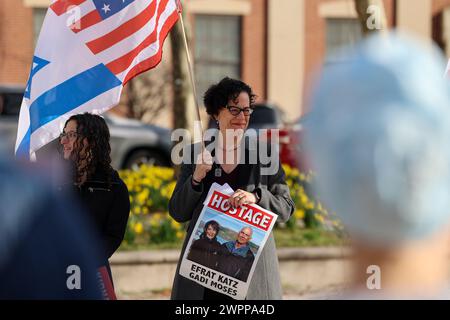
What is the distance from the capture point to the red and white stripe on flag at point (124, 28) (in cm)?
552

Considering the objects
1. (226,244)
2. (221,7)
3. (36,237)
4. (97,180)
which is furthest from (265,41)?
(36,237)

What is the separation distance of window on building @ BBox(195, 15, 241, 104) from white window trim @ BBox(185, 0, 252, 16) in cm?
18

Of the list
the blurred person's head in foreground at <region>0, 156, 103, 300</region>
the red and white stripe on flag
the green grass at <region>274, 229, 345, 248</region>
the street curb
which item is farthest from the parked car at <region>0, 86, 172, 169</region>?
the blurred person's head in foreground at <region>0, 156, 103, 300</region>

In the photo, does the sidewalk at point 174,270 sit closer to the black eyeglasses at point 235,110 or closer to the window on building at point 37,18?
the black eyeglasses at point 235,110

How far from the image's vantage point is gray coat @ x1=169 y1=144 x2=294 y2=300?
4.10 metres

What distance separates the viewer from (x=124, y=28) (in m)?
5.61

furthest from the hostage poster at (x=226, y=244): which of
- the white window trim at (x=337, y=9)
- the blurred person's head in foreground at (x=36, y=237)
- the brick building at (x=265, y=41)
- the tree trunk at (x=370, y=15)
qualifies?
the white window trim at (x=337, y=9)

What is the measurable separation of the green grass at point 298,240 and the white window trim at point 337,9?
1398cm

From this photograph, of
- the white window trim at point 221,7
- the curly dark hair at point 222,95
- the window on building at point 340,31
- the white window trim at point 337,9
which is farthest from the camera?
the window on building at point 340,31

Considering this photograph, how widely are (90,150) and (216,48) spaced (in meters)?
18.3

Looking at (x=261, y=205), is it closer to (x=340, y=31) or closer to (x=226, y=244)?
(x=226, y=244)

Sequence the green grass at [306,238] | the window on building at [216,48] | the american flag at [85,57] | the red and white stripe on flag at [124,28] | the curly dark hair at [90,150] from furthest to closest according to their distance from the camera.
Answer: the window on building at [216,48]
the green grass at [306,238]
the red and white stripe on flag at [124,28]
the american flag at [85,57]
the curly dark hair at [90,150]
